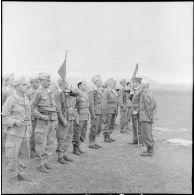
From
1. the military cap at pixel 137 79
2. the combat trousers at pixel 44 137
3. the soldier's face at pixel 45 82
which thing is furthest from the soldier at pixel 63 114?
the military cap at pixel 137 79

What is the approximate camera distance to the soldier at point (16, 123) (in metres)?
5.84

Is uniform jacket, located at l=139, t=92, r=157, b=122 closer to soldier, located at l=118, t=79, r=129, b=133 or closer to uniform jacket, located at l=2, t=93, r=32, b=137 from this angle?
soldier, located at l=118, t=79, r=129, b=133

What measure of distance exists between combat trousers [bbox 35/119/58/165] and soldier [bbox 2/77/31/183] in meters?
0.57

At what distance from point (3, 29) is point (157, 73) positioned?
3359 mm

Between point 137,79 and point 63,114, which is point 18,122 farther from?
point 137,79

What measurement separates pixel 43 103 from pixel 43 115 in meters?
0.27

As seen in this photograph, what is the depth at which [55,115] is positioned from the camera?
684 cm

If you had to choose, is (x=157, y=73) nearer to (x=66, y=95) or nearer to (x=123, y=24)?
(x=123, y=24)

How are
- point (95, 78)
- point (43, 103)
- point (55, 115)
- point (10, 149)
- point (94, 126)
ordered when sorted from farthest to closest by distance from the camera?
point (94, 126), point (95, 78), point (55, 115), point (43, 103), point (10, 149)

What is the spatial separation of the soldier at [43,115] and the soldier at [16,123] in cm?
54

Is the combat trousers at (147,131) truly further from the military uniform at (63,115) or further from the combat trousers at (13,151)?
the combat trousers at (13,151)

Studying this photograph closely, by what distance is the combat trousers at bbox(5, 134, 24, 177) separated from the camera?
19.4 ft

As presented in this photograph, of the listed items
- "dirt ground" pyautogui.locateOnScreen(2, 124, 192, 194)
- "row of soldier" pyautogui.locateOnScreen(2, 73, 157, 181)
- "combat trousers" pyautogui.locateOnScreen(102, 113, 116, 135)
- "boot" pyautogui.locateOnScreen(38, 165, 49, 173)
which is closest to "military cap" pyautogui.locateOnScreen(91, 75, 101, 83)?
"row of soldier" pyautogui.locateOnScreen(2, 73, 157, 181)

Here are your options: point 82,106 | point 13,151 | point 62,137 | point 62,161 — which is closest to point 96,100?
point 82,106
